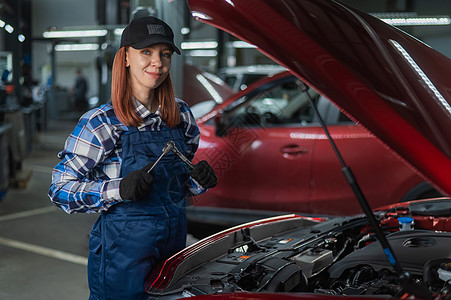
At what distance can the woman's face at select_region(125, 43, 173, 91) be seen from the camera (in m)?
1.85

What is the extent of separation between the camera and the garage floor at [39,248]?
3.73 meters

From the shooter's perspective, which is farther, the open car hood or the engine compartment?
the engine compartment

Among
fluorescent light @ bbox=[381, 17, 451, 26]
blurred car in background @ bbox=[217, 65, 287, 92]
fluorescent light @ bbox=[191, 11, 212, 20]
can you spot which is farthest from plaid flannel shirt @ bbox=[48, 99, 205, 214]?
fluorescent light @ bbox=[381, 17, 451, 26]

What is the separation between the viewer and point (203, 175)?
72.3 inches

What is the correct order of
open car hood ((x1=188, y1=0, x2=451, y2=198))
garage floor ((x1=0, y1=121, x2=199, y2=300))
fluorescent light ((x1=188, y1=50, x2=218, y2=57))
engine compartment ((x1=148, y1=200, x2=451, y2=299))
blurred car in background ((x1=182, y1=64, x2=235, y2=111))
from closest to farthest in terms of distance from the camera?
open car hood ((x1=188, y1=0, x2=451, y2=198)), engine compartment ((x1=148, y1=200, x2=451, y2=299)), garage floor ((x1=0, y1=121, x2=199, y2=300)), blurred car in background ((x1=182, y1=64, x2=235, y2=111)), fluorescent light ((x1=188, y1=50, x2=218, y2=57))

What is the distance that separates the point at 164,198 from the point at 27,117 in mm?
7447

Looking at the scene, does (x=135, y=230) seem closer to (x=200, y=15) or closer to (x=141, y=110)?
(x=141, y=110)

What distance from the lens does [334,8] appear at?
1.46 m

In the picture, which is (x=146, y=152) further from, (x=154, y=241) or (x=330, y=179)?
(x=330, y=179)

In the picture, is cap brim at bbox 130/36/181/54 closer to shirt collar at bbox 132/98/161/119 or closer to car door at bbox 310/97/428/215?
shirt collar at bbox 132/98/161/119

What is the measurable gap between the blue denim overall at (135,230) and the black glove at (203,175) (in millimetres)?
93

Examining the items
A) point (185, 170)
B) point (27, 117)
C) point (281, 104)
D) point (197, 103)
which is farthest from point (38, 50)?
point (185, 170)

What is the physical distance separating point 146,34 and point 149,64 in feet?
0.35

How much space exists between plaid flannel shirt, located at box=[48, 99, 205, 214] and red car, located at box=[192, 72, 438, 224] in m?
2.01
